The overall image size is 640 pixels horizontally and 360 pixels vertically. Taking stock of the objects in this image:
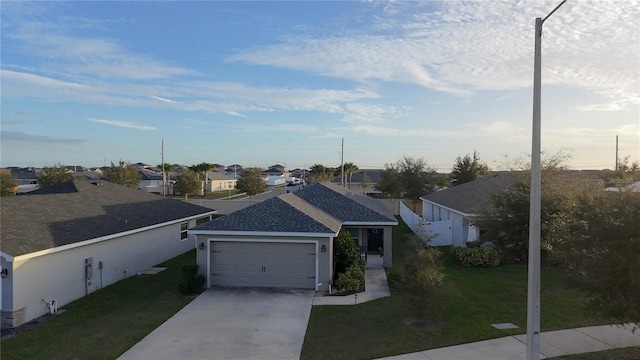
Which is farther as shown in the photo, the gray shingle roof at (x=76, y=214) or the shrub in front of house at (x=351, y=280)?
the shrub in front of house at (x=351, y=280)

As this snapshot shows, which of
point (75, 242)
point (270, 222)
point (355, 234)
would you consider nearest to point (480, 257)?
point (355, 234)

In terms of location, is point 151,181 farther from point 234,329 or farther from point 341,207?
point 234,329

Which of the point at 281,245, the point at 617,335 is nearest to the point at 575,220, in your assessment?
the point at 617,335

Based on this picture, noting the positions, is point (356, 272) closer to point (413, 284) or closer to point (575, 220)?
point (413, 284)

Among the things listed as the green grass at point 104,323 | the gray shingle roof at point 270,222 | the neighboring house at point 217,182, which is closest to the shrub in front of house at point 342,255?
the gray shingle roof at point 270,222

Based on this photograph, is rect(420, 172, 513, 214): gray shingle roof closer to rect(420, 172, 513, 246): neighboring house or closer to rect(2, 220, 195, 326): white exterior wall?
rect(420, 172, 513, 246): neighboring house

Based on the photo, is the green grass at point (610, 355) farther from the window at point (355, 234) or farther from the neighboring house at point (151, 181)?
the neighboring house at point (151, 181)
